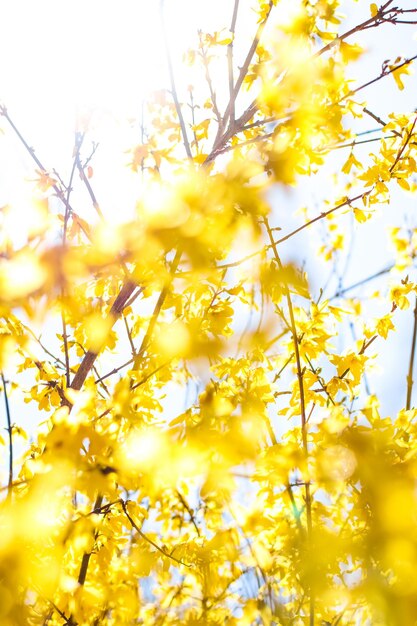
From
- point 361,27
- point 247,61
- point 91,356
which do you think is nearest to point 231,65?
point 247,61

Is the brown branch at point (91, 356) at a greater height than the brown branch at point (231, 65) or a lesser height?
lesser

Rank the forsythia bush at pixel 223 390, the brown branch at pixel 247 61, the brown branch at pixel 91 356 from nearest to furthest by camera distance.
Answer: the forsythia bush at pixel 223 390
the brown branch at pixel 91 356
the brown branch at pixel 247 61

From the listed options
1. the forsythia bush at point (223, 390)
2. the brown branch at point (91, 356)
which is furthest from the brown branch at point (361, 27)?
the brown branch at point (91, 356)

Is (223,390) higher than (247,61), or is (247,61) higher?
(247,61)

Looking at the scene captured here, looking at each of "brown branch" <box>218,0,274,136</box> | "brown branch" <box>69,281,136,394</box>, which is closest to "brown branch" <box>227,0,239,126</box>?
"brown branch" <box>218,0,274,136</box>

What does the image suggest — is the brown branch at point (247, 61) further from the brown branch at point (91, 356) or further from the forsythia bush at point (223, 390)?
the brown branch at point (91, 356)

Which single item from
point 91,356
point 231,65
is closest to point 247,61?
point 231,65

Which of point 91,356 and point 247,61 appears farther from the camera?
point 247,61

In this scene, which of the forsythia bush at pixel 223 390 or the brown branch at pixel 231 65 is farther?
the brown branch at pixel 231 65

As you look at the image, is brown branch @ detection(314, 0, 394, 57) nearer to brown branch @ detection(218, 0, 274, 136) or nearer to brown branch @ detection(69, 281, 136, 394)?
brown branch @ detection(218, 0, 274, 136)

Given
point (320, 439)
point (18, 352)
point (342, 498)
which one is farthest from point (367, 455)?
point (18, 352)

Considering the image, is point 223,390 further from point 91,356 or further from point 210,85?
point 210,85

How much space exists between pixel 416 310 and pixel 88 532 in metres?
1.45

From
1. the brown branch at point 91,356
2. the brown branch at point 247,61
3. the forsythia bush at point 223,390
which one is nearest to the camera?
the forsythia bush at point 223,390
